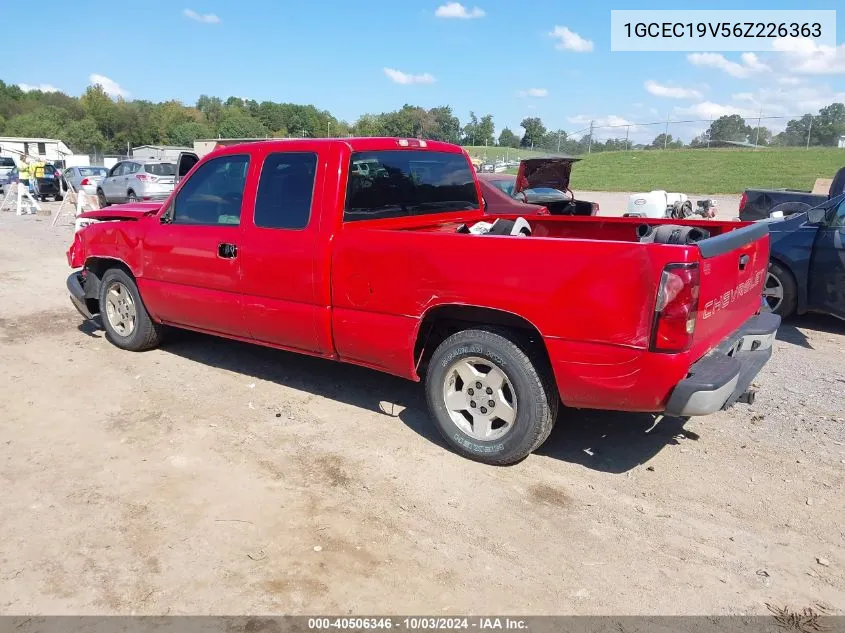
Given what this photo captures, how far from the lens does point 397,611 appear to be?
2.73 meters

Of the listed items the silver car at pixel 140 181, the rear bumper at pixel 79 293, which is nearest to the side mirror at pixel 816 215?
the rear bumper at pixel 79 293

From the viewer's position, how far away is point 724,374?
3414mm

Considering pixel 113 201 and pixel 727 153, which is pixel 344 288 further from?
pixel 727 153

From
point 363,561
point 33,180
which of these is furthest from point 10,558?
point 33,180

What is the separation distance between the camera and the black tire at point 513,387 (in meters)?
3.71

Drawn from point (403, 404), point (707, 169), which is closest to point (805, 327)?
point (403, 404)

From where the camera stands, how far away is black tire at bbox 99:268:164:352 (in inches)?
235

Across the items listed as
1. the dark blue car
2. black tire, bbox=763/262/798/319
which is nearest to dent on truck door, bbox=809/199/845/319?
the dark blue car

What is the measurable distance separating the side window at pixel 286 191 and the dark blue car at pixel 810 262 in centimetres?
486

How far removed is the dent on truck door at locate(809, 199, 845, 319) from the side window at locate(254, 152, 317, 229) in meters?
5.37

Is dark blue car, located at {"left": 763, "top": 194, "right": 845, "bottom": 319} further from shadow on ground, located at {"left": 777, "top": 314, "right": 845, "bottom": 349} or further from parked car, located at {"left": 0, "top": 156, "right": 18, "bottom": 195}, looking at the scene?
parked car, located at {"left": 0, "top": 156, "right": 18, "bottom": 195}

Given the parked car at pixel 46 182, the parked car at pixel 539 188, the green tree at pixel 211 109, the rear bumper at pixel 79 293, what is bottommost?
the rear bumper at pixel 79 293

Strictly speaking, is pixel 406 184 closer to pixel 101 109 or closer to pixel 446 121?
pixel 446 121

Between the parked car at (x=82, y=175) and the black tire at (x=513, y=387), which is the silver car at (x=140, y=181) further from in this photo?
the black tire at (x=513, y=387)
